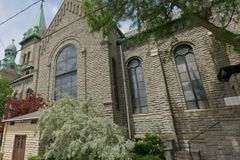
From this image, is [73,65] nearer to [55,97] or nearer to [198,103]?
[55,97]

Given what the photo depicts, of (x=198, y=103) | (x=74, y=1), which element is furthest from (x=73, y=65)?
(x=198, y=103)

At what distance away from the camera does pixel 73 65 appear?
1215 cm

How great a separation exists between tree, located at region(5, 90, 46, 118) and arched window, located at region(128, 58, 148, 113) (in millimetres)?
6639

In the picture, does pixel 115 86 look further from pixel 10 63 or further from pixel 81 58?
pixel 10 63

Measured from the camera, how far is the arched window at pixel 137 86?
9940 millimetres

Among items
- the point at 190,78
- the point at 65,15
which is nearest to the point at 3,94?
the point at 65,15

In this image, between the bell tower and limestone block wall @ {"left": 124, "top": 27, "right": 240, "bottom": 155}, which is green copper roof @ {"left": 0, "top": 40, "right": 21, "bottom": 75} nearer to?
the bell tower

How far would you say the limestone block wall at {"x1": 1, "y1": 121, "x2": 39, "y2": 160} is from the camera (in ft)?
25.9

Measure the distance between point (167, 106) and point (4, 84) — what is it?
15088mm

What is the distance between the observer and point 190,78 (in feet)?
29.6

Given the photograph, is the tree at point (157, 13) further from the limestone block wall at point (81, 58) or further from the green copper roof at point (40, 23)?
the green copper roof at point (40, 23)

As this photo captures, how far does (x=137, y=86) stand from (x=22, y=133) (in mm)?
6850

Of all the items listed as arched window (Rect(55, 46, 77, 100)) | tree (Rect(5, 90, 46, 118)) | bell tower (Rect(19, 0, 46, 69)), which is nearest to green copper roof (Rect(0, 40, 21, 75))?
bell tower (Rect(19, 0, 46, 69))

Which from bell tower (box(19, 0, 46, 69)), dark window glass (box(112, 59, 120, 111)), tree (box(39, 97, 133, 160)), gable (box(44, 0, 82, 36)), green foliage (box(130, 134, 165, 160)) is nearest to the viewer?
tree (box(39, 97, 133, 160))
